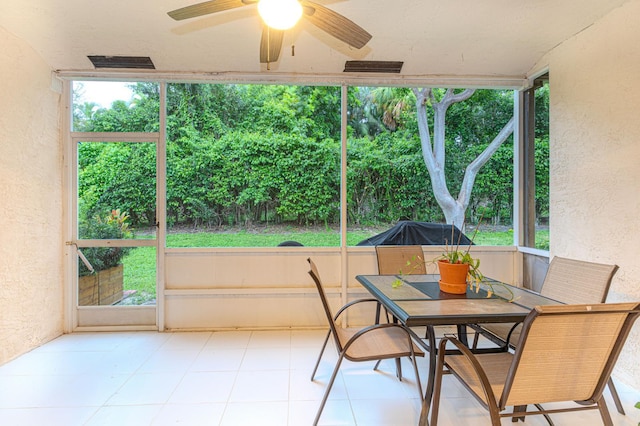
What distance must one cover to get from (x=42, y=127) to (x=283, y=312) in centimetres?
299

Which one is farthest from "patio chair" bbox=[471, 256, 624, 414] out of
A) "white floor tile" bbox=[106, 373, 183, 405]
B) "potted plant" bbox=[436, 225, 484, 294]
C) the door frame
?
the door frame

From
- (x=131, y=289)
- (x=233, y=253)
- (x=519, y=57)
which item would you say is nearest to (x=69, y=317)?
(x=131, y=289)

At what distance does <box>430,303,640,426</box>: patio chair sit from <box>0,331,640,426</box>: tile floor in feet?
2.40

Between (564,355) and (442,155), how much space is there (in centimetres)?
287

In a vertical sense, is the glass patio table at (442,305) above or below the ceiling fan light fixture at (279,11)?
below

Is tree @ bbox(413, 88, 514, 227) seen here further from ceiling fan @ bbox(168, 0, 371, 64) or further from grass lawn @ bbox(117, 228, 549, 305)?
ceiling fan @ bbox(168, 0, 371, 64)

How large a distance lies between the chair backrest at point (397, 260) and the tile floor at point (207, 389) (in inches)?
31.3

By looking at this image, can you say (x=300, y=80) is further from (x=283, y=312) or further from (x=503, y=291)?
(x=503, y=291)

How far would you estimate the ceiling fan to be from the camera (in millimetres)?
1735

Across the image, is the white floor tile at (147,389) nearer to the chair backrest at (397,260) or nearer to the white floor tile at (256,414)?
the white floor tile at (256,414)

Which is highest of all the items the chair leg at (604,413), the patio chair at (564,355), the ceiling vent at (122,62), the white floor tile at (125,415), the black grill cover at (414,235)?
the ceiling vent at (122,62)

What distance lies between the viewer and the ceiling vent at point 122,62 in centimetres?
318

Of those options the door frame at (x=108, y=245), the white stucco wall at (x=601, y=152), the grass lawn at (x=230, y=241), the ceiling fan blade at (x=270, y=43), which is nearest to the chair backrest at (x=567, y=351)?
the white stucco wall at (x=601, y=152)

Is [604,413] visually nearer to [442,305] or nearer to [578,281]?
[442,305]
